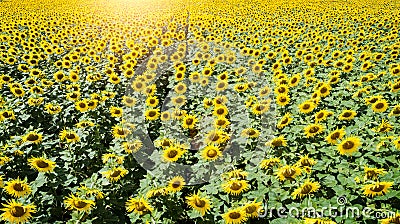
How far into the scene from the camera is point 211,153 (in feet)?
11.8

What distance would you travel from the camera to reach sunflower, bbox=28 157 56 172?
3.38m

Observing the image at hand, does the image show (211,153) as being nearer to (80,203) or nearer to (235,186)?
(235,186)

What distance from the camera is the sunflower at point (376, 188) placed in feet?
8.86

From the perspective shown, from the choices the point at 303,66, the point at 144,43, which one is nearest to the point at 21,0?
the point at 144,43

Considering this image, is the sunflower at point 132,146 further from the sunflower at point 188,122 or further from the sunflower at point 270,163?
the sunflower at point 270,163

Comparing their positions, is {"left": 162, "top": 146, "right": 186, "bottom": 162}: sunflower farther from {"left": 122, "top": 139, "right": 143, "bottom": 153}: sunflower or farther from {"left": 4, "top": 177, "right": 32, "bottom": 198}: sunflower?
{"left": 4, "top": 177, "right": 32, "bottom": 198}: sunflower

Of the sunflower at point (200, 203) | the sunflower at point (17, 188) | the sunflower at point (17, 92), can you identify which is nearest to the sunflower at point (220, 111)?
the sunflower at point (200, 203)

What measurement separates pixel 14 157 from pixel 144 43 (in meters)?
6.21

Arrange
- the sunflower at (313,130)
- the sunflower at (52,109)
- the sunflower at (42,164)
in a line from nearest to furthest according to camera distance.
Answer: the sunflower at (42,164)
the sunflower at (313,130)
the sunflower at (52,109)

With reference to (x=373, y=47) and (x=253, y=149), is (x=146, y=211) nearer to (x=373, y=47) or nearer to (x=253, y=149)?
(x=253, y=149)

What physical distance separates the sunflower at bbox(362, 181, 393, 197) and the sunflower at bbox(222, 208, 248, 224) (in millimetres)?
1089

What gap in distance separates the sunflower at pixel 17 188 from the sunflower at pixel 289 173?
2.58 m

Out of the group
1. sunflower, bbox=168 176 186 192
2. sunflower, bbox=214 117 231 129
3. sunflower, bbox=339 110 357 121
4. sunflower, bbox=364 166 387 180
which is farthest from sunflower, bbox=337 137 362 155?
sunflower, bbox=168 176 186 192

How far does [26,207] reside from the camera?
291 centimetres
